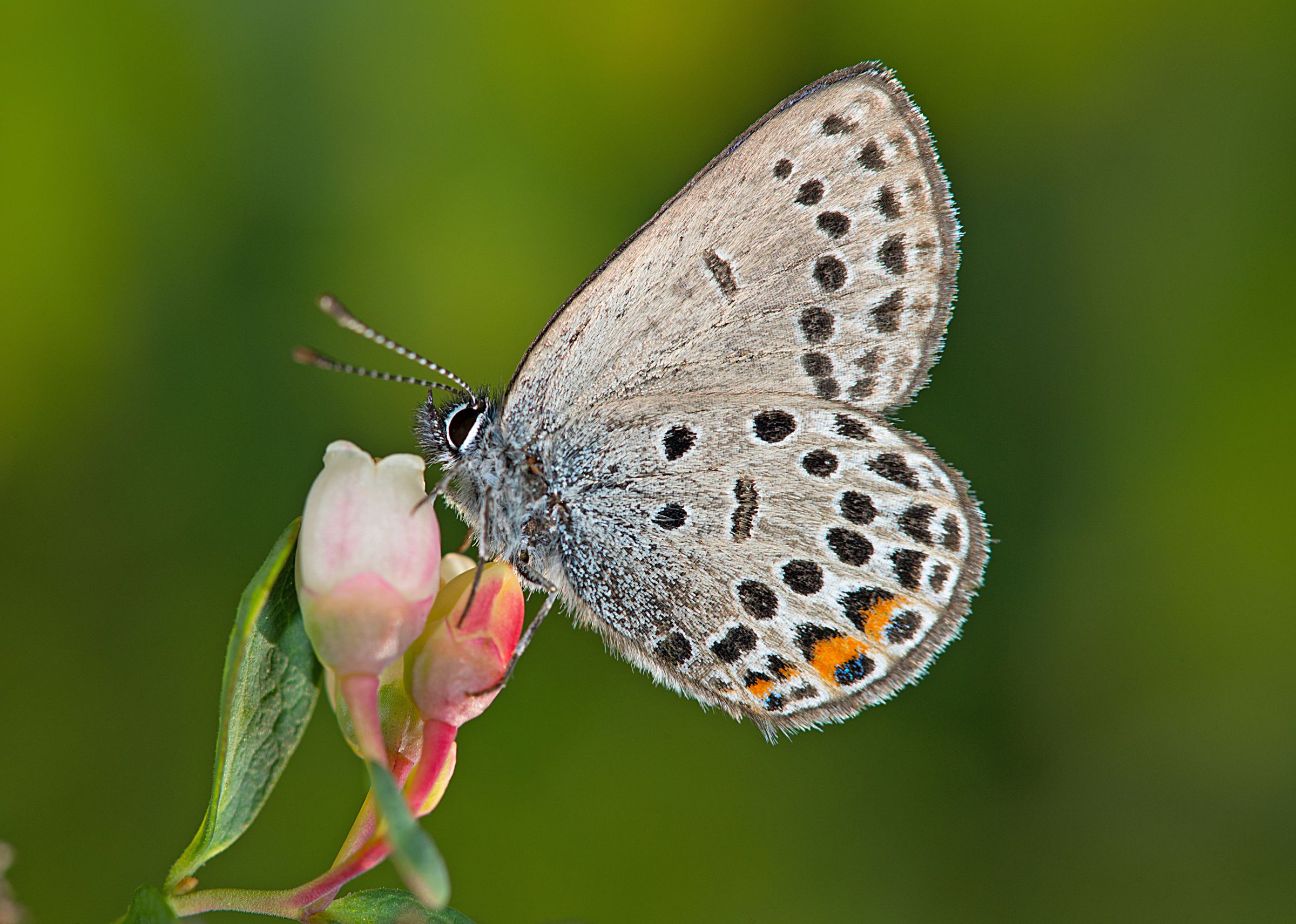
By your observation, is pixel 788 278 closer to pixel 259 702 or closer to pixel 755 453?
pixel 755 453

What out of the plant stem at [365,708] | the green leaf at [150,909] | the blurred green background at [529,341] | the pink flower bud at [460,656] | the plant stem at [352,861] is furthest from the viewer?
the blurred green background at [529,341]

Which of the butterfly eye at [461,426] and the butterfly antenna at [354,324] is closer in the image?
the butterfly antenna at [354,324]

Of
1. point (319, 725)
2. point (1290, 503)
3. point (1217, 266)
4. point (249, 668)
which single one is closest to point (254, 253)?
point (319, 725)

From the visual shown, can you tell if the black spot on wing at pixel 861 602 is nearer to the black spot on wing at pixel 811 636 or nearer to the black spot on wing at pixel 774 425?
the black spot on wing at pixel 811 636

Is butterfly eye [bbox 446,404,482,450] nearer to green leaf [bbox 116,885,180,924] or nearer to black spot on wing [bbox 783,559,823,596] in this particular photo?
black spot on wing [bbox 783,559,823,596]

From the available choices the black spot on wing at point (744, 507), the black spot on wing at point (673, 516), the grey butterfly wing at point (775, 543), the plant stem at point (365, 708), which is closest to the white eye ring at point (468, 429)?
the grey butterfly wing at point (775, 543)

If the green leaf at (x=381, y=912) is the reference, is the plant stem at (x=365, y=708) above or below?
above

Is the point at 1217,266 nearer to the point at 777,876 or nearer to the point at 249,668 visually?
the point at 777,876

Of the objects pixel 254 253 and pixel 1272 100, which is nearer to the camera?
pixel 254 253
